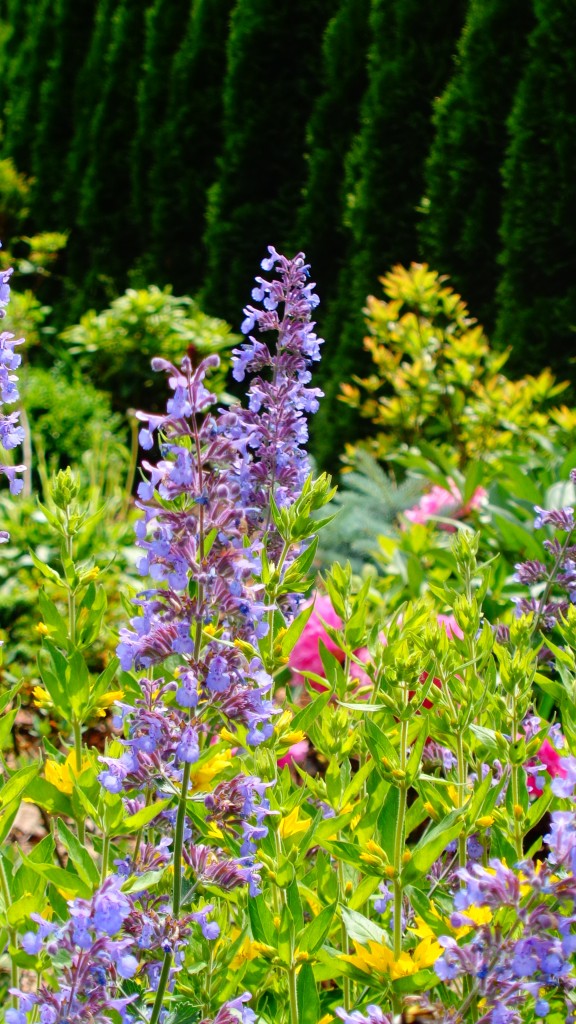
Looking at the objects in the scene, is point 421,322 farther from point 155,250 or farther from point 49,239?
point 49,239

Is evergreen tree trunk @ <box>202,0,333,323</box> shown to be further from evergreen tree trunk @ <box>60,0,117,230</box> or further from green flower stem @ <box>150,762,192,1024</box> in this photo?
green flower stem @ <box>150,762,192,1024</box>

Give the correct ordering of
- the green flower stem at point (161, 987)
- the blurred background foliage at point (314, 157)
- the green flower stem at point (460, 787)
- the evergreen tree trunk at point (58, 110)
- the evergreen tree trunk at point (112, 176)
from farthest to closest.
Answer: the evergreen tree trunk at point (58, 110) < the evergreen tree trunk at point (112, 176) < the blurred background foliage at point (314, 157) < the green flower stem at point (460, 787) < the green flower stem at point (161, 987)

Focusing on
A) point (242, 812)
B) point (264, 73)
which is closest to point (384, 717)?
point (242, 812)

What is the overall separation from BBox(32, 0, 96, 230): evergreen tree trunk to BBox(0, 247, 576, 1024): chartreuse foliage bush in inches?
328

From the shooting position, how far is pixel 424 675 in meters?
1.88

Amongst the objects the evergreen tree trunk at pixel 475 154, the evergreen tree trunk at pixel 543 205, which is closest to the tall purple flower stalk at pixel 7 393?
the evergreen tree trunk at pixel 543 205

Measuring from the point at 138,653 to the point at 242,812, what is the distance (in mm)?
197

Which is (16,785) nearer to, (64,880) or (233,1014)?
(64,880)

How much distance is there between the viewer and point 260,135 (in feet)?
21.6

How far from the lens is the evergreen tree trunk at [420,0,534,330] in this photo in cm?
499

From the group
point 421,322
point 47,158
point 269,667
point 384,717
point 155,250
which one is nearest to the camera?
point 269,667

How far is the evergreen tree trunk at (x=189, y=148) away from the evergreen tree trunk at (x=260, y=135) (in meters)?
0.42

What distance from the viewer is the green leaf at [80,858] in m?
0.95

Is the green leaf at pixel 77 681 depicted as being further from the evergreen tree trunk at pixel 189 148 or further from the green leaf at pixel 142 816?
the evergreen tree trunk at pixel 189 148
